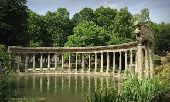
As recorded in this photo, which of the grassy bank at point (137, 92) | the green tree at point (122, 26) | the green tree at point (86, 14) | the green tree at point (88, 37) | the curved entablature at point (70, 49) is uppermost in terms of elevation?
the green tree at point (86, 14)

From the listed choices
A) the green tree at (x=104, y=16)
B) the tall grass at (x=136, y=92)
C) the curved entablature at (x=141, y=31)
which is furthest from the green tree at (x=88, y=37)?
the tall grass at (x=136, y=92)

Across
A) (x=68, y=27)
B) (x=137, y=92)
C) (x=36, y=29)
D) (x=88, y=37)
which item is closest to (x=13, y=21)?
(x=88, y=37)

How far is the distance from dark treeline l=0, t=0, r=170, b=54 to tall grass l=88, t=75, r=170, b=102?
2264 inches

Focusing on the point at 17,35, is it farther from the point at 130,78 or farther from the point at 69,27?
the point at 130,78

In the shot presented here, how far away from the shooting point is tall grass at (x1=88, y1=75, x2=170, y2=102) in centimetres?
2247

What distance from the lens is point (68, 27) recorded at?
127188 mm

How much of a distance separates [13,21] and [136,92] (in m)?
63.9

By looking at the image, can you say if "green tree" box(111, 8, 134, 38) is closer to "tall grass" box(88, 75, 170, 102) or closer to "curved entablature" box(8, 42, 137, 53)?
"curved entablature" box(8, 42, 137, 53)

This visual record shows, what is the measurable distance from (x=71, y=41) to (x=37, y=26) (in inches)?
827

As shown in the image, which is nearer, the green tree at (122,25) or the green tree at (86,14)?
the green tree at (122,25)

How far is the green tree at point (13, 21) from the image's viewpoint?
8288 centimetres

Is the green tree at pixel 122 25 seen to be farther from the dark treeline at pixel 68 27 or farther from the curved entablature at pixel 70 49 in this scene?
the curved entablature at pixel 70 49

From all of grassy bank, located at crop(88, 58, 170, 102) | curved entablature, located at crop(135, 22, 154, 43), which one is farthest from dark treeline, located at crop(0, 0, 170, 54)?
grassy bank, located at crop(88, 58, 170, 102)

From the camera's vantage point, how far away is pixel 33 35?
116125 mm
